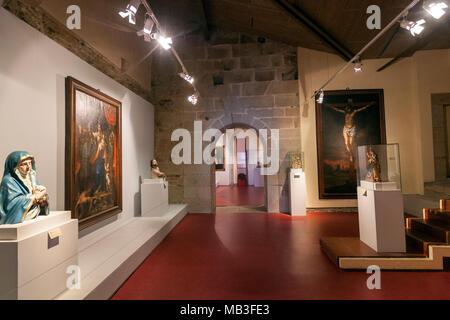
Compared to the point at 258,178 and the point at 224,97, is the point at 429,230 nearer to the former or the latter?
the point at 224,97

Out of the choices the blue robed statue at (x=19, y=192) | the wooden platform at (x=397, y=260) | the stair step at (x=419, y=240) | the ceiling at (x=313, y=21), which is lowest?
the wooden platform at (x=397, y=260)

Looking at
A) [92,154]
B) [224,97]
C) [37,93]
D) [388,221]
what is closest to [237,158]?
[224,97]

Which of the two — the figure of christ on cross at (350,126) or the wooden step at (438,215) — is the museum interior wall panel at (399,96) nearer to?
the figure of christ on cross at (350,126)

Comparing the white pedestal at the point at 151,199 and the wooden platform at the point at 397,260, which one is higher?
the white pedestal at the point at 151,199

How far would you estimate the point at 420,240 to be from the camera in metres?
3.02

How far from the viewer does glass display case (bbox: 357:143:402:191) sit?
9.92 feet

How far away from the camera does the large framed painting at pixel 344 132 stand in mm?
6203

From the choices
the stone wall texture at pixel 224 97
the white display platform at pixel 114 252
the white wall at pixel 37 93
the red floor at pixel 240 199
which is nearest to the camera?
the white display platform at pixel 114 252

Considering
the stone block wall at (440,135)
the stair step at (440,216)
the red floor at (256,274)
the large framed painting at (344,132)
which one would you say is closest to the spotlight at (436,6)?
the stair step at (440,216)

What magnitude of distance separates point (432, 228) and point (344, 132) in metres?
3.55

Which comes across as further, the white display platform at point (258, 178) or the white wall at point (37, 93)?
the white display platform at point (258, 178)

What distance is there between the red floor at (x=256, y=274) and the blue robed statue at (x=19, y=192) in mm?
1224

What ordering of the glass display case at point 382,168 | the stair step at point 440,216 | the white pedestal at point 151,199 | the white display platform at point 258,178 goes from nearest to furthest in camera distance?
the glass display case at point 382,168, the stair step at point 440,216, the white pedestal at point 151,199, the white display platform at point 258,178

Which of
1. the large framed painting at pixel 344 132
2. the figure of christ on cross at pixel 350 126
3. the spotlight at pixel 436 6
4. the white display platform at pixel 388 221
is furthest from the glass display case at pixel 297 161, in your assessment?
the spotlight at pixel 436 6
